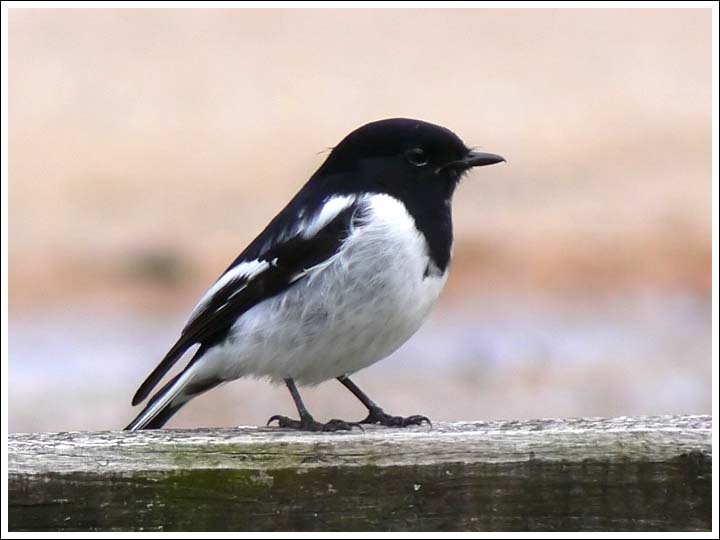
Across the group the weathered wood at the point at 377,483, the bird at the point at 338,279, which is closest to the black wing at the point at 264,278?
the bird at the point at 338,279

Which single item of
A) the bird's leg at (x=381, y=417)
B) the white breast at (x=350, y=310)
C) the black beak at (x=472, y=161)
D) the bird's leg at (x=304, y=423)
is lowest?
the bird's leg at (x=381, y=417)

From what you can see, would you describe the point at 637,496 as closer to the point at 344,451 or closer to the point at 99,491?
the point at 344,451

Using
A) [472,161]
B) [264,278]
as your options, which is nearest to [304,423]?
[264,278]

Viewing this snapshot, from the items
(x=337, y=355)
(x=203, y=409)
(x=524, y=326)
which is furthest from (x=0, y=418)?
(x=524, y=326)

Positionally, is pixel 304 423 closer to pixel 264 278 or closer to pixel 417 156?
pixel 264 278

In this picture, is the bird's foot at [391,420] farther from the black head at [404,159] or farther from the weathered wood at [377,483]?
the weathered wood at [377,483]

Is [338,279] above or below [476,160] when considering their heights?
below

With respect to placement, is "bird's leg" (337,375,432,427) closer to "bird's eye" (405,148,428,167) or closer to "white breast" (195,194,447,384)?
"white breast" (195,194,447,384)
